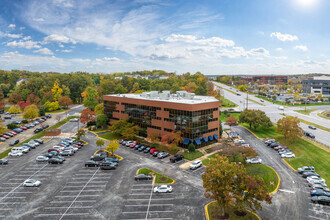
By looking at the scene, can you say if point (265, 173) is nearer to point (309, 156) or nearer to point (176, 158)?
point (309, 156)

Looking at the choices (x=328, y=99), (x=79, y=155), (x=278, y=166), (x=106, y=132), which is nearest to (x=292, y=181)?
(x=278, y=166)

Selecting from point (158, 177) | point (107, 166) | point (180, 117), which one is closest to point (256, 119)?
point (180, 117)

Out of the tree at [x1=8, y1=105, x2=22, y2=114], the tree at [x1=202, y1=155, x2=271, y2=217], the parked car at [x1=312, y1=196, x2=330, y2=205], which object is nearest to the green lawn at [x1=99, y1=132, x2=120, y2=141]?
the tree at [x1=202, y1=155, x2=271, y2=217]

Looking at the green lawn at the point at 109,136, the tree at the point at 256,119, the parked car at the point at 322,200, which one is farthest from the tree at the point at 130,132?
the parked car at the point at 322,200

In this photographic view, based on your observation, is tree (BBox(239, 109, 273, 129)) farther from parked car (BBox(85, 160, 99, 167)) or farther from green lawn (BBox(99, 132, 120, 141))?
parked car (BBox(85, 160, 99, 167))

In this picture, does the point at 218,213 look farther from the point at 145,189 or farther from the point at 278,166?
the point at 278,166
